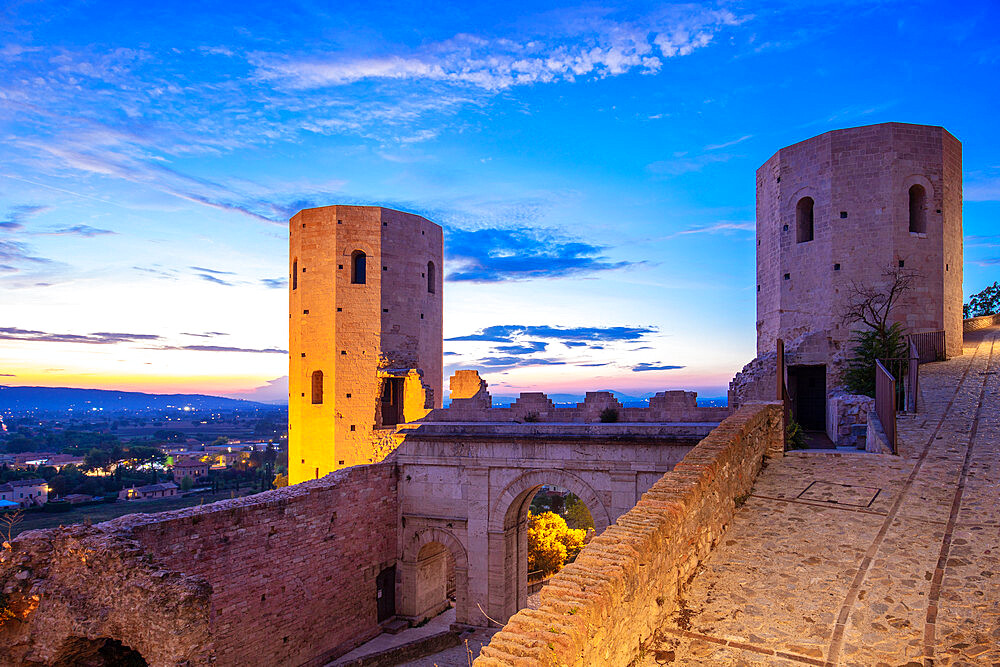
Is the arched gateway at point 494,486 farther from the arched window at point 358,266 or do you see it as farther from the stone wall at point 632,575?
the stone wall at point 632,575

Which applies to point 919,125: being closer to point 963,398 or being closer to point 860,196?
point 860,196

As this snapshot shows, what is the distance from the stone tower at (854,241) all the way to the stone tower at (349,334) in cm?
1086

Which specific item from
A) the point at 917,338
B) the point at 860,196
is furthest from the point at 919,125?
the point at 917,338

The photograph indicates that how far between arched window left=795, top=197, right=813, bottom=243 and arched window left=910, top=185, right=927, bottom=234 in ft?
9.01

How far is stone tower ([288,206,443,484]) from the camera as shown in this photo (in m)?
19.9

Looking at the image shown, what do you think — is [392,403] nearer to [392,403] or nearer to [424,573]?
[392,403]

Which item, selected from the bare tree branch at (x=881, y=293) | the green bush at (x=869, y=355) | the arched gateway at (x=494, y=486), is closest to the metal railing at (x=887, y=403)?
the arched gateway at (x=494, y=486)

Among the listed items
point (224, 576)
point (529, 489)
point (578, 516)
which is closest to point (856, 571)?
point (224, 576)

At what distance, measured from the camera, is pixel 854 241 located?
18047mm

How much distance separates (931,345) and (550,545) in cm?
1510

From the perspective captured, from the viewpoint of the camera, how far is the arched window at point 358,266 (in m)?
20.4

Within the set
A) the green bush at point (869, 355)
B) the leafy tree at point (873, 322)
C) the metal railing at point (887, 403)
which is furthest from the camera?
the leafy tree at point (873, 322)

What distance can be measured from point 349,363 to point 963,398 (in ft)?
53.7

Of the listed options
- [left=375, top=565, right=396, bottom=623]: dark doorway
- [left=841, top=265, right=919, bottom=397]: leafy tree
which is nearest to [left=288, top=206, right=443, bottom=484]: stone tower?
[left=375, top=565, right=396, bottom=623]: dark doorway
